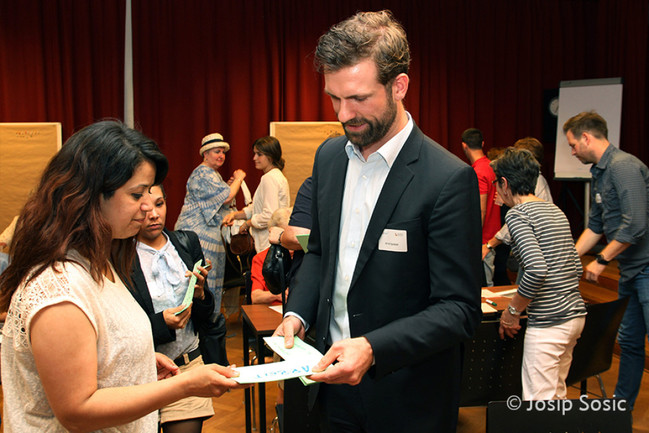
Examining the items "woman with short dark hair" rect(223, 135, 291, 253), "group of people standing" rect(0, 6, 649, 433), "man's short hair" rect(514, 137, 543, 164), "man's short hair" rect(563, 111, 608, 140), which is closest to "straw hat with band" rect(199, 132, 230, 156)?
"woman with short dark hair" rect(223, 135, 291, 253)

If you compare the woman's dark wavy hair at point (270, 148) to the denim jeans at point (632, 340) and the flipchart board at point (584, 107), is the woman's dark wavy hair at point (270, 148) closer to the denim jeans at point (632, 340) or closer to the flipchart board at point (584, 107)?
the denim jeans at point (632, 340)

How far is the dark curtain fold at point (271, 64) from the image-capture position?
6.79 m

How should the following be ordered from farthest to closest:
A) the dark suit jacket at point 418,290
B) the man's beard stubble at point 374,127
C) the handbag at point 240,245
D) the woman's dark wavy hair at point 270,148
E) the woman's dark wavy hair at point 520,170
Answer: the woman's dark wavy hair at point 270,148
the handbag at point 240,245
the woman's dark wavy hair at point 520,170
the man's beard stubble at point 374,127
the dark suit jacket at point 418,290

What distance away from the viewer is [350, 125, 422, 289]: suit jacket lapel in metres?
1.53

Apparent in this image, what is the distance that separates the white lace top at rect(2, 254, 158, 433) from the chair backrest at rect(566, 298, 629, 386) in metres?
2.62

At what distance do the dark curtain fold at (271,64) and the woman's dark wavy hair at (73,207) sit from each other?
6167 millimetres

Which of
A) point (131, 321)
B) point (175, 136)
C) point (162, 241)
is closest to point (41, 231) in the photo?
point (131, 321)

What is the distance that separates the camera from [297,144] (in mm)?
7098

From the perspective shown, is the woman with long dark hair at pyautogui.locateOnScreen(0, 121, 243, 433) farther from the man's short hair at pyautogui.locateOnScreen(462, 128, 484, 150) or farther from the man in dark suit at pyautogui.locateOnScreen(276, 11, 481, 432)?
the man's short hair at pyautogui.locateOnScreen(462, 128, 484, 150)

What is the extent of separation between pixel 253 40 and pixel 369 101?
20.7ft

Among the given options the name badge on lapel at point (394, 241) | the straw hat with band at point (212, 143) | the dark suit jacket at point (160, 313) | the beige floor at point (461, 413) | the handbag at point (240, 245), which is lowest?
the beige floor at point (461, 413)

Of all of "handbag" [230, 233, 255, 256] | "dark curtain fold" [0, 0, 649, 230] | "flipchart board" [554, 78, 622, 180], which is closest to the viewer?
"handbag" [230, 233, 255, 256]

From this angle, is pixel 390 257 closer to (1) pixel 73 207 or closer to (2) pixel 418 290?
(2) pixel 418 290

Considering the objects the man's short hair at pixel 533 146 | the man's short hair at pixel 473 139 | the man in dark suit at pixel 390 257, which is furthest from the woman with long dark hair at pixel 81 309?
the man's short hair at pixel 533 146
